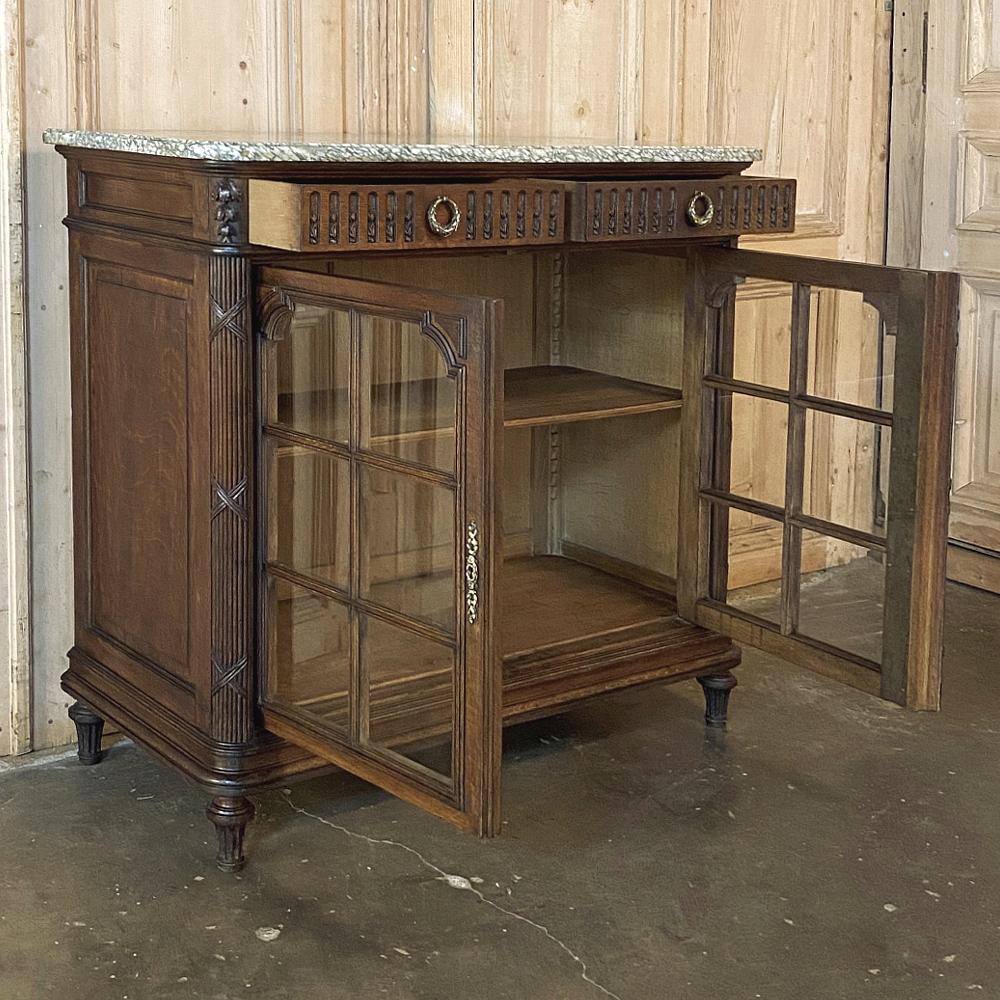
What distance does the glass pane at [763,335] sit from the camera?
101 inches

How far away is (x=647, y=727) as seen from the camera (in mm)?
3053

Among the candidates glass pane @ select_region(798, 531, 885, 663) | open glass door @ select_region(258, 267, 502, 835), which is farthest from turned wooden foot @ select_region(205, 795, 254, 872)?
glass pane @ select_region(798, 531, 885, 663)

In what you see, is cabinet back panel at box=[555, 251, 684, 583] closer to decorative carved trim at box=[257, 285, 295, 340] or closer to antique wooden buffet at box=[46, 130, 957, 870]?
antique wooden buffet at box=[46, 130, 957, 870]

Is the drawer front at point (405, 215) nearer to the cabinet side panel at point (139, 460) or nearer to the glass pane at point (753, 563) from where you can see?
the cabinet side panel at point (139, 460)

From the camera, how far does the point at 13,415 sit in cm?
275

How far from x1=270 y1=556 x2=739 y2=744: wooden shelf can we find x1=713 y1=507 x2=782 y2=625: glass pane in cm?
14

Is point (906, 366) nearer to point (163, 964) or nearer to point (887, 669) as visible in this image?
point (887, 669)

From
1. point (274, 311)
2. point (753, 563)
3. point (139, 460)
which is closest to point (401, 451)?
point (274, 311)

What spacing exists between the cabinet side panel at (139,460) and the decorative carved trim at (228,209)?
141 mm

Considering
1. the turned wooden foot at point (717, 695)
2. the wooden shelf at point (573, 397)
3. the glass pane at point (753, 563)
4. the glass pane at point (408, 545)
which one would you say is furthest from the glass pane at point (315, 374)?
the turned wooden foot at point (717, 695)

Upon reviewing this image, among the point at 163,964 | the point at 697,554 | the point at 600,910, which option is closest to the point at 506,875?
the point at 600,910

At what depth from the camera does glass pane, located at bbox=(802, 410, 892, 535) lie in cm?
234

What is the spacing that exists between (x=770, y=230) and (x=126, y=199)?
3.65ft

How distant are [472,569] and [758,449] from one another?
795 millimetres
